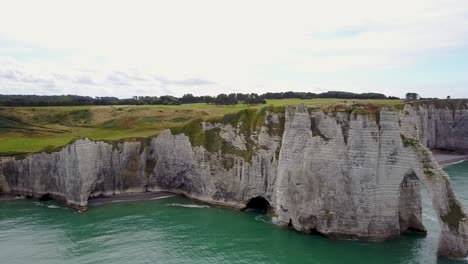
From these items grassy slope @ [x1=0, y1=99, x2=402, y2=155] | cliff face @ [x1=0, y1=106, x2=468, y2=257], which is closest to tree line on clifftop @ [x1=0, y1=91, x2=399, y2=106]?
grassy slope @ [x1=0, y1=99, x2=402, y2=155]

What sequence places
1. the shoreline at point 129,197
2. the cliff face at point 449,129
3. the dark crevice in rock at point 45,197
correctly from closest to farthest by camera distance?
the shoreline at point 129,197 < the dark crevice in rock at point 45,197 < the cliff face at point 449,129

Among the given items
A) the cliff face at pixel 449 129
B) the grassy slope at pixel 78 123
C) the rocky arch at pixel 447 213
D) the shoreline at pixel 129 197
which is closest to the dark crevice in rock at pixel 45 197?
the shoreline at pixel 129 197

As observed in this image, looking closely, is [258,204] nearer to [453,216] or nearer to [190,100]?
[453,216]

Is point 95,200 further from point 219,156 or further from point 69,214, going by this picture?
point 219,156

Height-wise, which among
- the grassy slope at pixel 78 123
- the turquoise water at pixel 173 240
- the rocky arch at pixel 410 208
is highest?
the grassy slope at pixel 78 123

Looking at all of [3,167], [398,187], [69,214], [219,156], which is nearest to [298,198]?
[398,187]

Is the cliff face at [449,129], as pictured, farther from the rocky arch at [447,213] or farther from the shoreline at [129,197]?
the rocky arch at [447,213]

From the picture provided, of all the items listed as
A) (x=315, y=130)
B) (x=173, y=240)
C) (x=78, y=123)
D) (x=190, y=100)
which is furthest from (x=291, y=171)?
(x=190, y=100)
